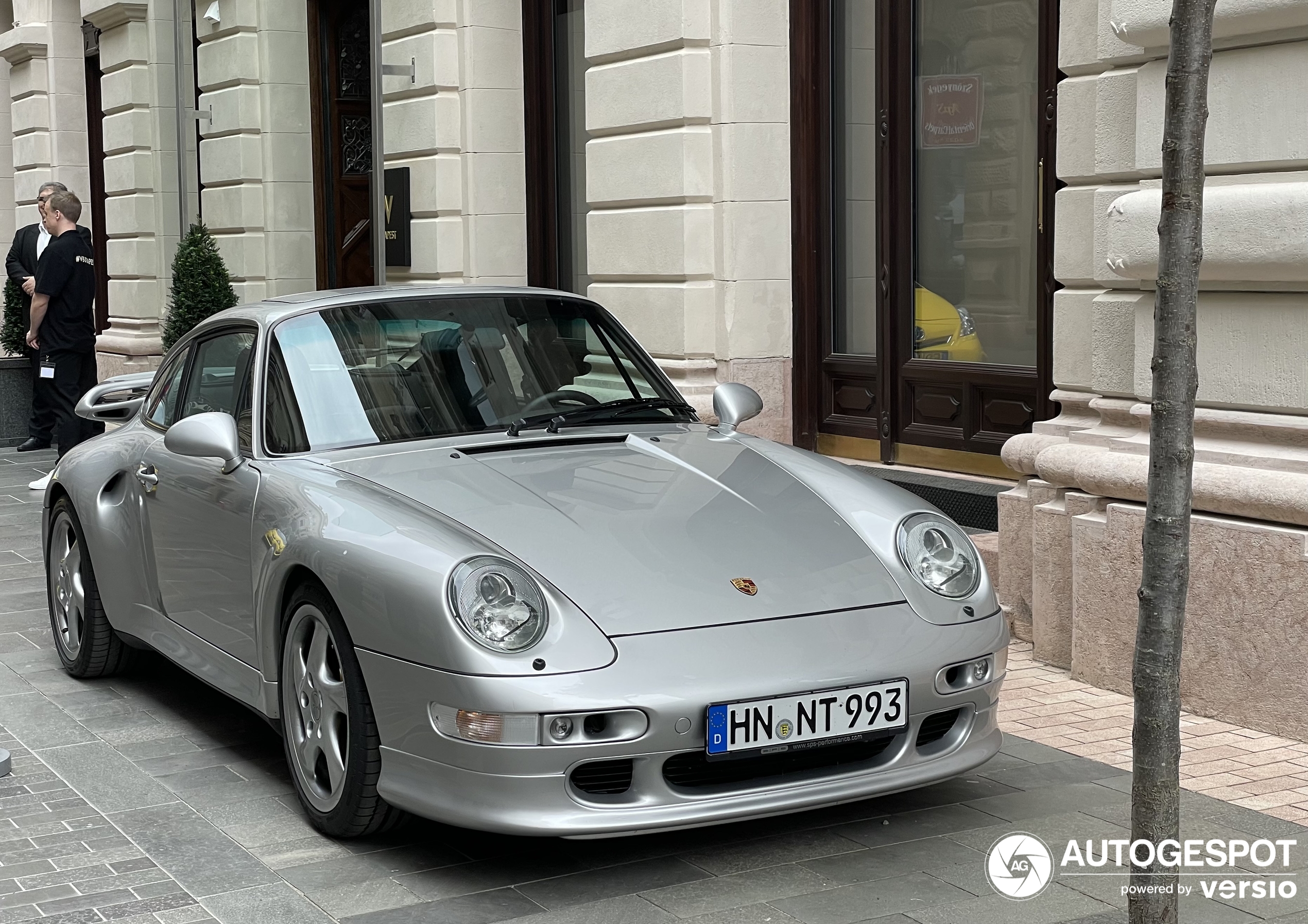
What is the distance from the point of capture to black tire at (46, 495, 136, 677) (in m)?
6.32

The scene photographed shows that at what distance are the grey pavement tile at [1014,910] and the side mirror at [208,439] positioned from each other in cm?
246

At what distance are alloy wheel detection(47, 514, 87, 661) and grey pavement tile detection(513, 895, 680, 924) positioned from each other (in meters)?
3.20

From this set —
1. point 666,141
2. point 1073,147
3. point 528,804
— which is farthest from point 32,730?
point 666,141

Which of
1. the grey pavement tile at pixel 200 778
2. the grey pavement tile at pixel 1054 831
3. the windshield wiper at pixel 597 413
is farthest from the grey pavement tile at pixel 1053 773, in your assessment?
the grey pavement tile at pixel 200 778

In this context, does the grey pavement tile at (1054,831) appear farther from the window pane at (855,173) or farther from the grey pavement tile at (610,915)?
the window pane at (855,173)

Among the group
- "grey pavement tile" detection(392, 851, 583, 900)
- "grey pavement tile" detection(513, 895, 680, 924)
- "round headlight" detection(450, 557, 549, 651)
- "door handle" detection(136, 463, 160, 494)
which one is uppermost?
"door handle" detection(136, 463, 160, 494)

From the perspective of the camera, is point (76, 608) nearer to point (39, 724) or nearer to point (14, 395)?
point (39, 724)

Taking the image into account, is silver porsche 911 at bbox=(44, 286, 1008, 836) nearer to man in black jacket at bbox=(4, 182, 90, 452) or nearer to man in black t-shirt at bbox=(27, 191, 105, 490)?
man in black t-shirt at bbox=(27, 191, 105, 490)

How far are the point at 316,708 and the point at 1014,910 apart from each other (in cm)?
189

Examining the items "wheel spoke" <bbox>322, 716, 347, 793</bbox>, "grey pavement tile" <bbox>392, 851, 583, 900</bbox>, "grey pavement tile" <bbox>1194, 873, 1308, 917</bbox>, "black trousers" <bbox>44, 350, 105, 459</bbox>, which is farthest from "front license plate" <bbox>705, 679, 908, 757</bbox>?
"black trousers" <bbox>44, 350, 105, 459</bbox>

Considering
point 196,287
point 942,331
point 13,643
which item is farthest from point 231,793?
point 196,287

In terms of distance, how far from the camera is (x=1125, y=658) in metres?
5.87

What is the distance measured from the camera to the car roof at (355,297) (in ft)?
17.5

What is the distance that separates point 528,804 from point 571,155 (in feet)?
27.5
